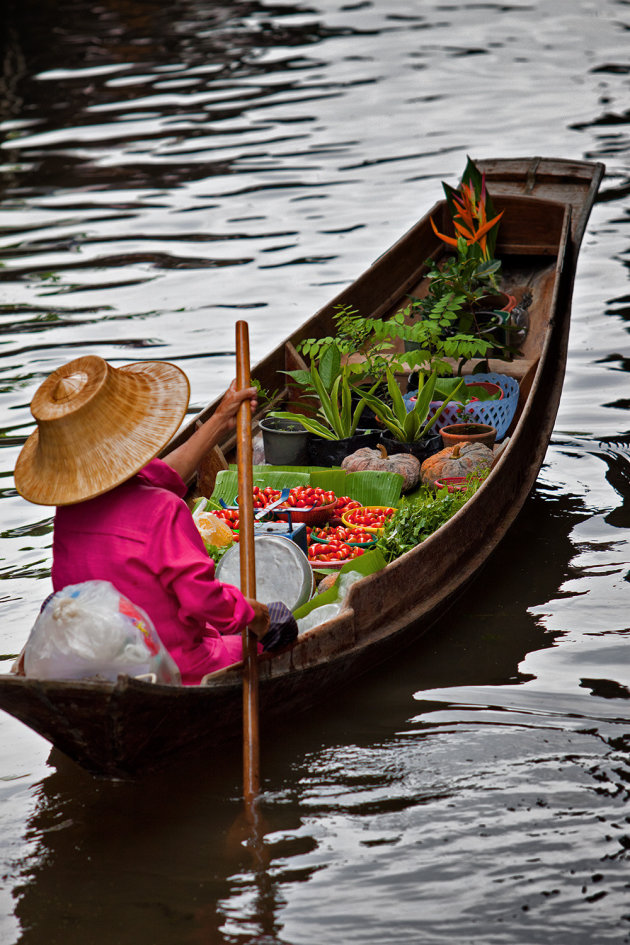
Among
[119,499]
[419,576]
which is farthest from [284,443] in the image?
[119,499]

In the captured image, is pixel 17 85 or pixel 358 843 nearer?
pixel 358 843

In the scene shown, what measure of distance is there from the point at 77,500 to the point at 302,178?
9.85m

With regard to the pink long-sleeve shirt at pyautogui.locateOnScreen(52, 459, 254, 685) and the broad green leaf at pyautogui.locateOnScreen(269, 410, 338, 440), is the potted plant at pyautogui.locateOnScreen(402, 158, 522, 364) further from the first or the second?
the pink long-sleeve shirt at pyautogui.locateOnScreen(52, 459, 254, 685)

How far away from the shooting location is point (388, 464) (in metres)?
5.02

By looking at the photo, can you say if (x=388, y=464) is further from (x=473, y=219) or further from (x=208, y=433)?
(x=473, y=219)

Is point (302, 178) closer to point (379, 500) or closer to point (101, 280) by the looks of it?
point (101, 280)

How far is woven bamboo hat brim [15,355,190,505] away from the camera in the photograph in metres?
3.18

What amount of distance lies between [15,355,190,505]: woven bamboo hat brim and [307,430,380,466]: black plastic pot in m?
→ 1.93

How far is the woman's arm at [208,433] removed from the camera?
3775 millimetres

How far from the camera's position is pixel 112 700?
9.80 feet

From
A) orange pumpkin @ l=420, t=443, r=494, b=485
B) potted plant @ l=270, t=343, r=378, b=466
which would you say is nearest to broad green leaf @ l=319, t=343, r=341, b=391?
potted plant @ l=270, t=343, r=378, b=466

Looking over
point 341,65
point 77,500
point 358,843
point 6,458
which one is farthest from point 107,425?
point 341,65

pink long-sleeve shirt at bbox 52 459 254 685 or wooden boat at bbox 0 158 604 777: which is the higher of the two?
pink long-sleeve shirt at bbox 52 459 254 685

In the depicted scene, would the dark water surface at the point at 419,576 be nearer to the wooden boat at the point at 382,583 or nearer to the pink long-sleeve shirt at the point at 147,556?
the wooden boat at the point at 382,583
